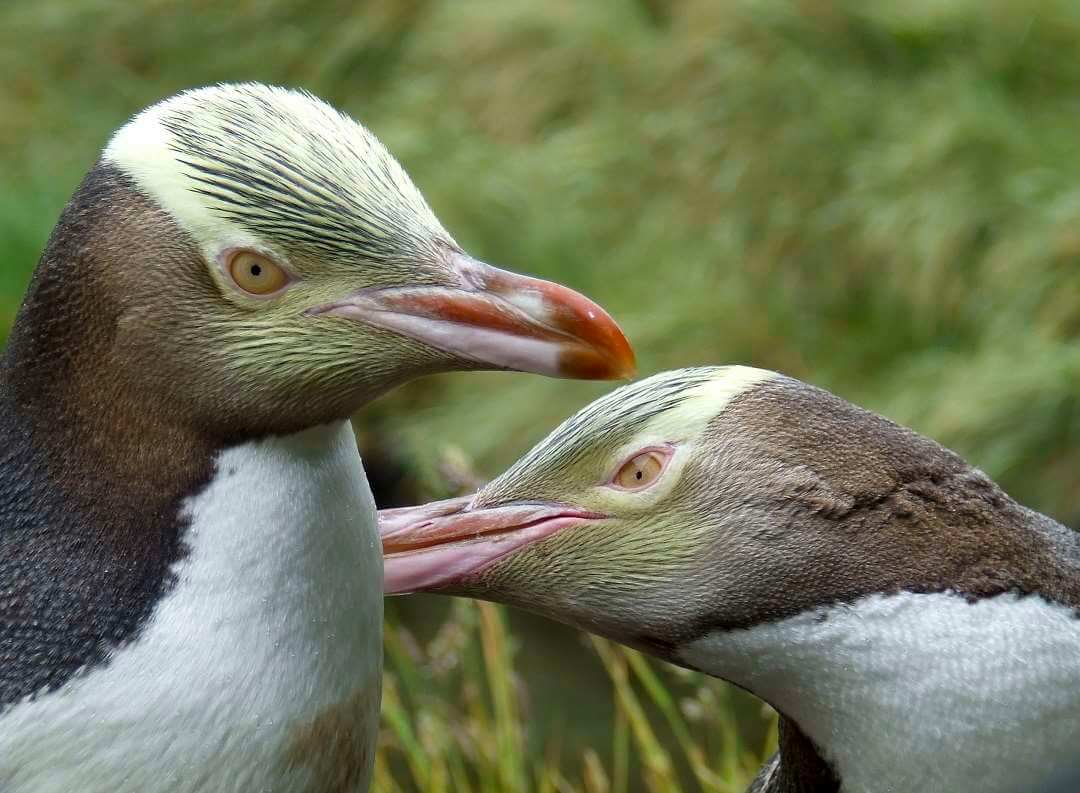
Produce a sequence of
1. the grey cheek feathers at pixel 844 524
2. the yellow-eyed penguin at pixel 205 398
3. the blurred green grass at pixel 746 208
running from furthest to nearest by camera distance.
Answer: the blurred green grass at pixel 746 208
the grey cheek feathers at pixel 844 524
the yellow-eyed penguin at pixel 205 398

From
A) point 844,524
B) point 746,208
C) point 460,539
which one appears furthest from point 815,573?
point 746,208

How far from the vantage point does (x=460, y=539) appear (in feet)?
5.31

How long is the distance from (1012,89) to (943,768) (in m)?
2.63

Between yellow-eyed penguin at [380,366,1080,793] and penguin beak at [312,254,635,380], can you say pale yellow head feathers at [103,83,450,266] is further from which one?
yellow-eyed penguin at [380,366,1080,793]

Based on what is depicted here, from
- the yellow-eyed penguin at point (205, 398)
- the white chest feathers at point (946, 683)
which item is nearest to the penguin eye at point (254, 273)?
the yellow-eyed penguin at point (205, 398)

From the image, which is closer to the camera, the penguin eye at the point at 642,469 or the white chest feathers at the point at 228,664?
the white chest feathers at the point at 228,664

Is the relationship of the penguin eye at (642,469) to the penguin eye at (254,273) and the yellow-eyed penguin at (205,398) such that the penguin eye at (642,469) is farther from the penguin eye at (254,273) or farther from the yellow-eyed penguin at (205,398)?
the penguin eye at (254,273)

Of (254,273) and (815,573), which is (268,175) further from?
(815,573)

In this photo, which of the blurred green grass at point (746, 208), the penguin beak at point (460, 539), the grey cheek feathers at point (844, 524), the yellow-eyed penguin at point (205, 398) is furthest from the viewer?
the blurred green grass at point (746, 208)

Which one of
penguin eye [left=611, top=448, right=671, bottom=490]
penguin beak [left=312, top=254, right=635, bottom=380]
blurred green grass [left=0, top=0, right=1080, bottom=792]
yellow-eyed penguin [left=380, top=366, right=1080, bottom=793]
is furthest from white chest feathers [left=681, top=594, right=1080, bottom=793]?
blurred green grass [left=0, top=0, right=1080, bottom=792]

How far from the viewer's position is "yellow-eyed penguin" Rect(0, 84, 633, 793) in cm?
136

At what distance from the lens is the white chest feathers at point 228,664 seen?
137 centimetres

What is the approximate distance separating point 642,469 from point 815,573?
0.63ft

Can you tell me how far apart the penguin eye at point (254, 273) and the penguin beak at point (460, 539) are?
33 centimetres
